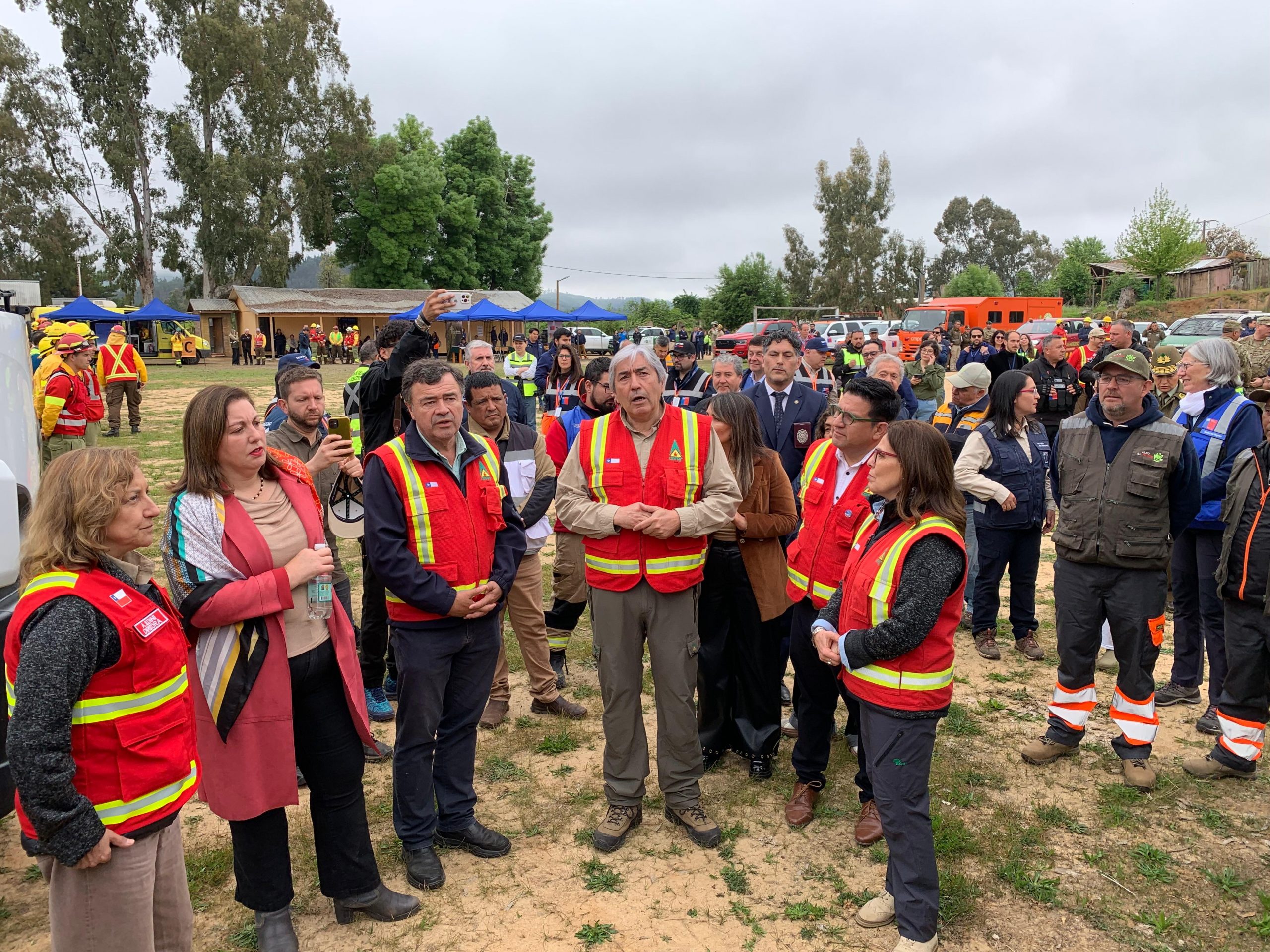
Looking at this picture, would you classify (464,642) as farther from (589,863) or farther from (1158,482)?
(1158,482)

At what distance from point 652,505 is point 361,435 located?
208 centimetres

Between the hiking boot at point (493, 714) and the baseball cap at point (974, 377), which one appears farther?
the baseball cap at point (974, 377)

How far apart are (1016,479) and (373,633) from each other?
432cm

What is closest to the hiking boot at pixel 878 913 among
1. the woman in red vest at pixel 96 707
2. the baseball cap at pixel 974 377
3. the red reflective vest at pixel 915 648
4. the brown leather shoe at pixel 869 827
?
the brown leather shoe at pixel 869 827

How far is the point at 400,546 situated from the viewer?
130 inches

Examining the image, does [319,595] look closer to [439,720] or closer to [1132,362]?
[439,720]

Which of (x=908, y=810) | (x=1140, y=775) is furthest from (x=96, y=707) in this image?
(x=1140, y=775)

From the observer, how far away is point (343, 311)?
43.2 m

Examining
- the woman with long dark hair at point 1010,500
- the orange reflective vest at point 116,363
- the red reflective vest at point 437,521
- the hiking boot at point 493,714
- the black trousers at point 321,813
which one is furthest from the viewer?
the orange reflective vest at point 116,363

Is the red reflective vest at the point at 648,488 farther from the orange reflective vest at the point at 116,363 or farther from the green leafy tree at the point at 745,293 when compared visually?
the green leafy tree at the point at 745,293

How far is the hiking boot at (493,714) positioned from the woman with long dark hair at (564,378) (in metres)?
3.52

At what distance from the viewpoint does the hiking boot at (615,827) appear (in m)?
3.71

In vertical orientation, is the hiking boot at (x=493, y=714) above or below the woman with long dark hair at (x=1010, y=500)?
below

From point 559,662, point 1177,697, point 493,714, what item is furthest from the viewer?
point 559,662
